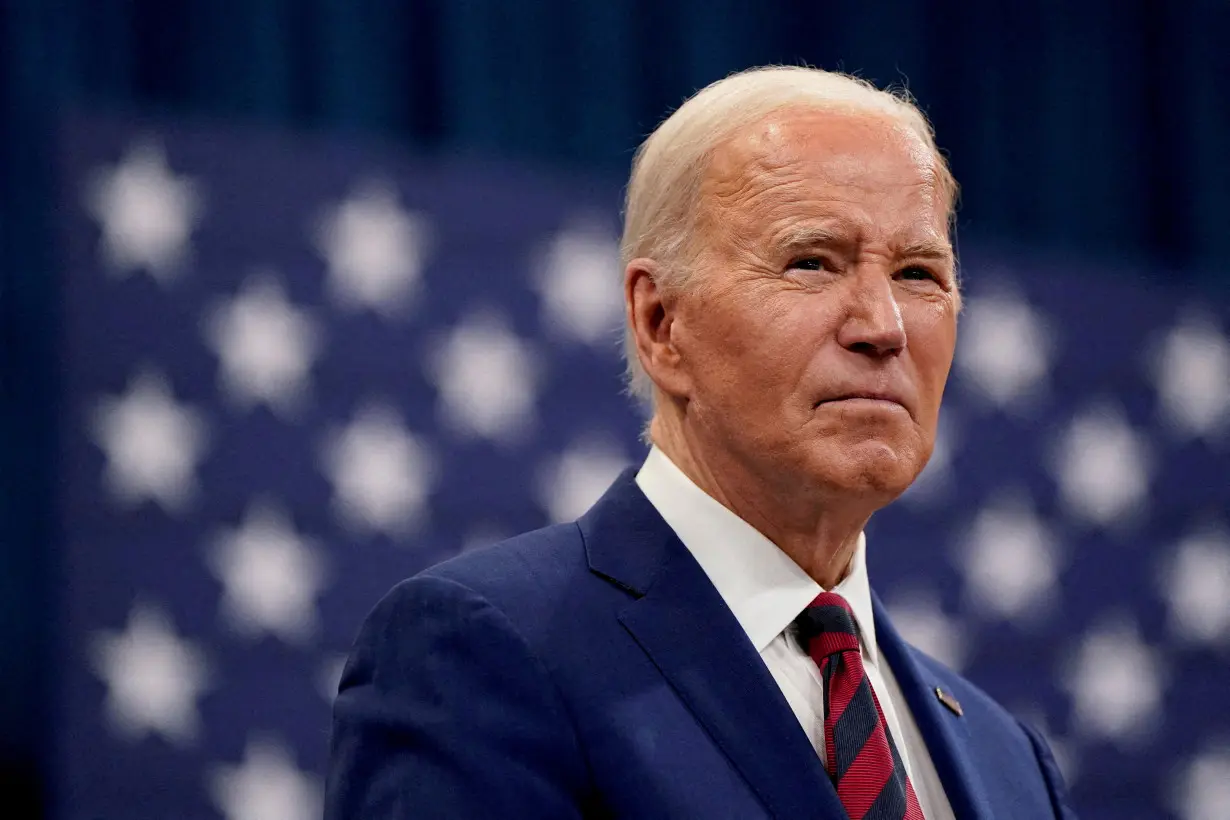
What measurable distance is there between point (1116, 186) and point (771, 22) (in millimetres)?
1191

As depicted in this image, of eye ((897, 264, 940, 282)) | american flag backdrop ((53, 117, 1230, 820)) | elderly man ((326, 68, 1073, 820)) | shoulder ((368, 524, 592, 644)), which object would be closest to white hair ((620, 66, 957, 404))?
elderly man ((326, 68, 1073, 820))

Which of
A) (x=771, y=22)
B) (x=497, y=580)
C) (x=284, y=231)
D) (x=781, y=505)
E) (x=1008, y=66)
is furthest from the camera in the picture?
(x=1008, y=66)

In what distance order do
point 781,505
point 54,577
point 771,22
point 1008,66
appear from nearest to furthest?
point 781,505 → point 54,577 → point 771,22 → point 1008,66

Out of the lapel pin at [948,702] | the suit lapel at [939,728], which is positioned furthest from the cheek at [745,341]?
the lapel pin at [948,702]

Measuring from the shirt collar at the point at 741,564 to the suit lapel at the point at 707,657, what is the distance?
36 millimetres

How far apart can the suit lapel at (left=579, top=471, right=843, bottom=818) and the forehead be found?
38 cm

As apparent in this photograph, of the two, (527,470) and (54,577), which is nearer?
(54,577)

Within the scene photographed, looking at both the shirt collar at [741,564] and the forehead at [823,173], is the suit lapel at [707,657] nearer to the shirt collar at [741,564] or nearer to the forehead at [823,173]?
the shirt collar at [741,564]

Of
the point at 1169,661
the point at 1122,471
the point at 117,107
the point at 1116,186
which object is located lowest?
the point at 1169,661

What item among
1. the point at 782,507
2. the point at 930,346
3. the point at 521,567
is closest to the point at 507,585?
the point at 521,567

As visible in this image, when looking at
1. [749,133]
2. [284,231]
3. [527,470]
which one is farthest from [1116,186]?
[749,133]

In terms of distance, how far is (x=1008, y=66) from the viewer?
3848 millimetres

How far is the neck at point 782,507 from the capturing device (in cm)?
149

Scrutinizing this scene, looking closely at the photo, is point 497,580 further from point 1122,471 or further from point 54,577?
point 1122,471
